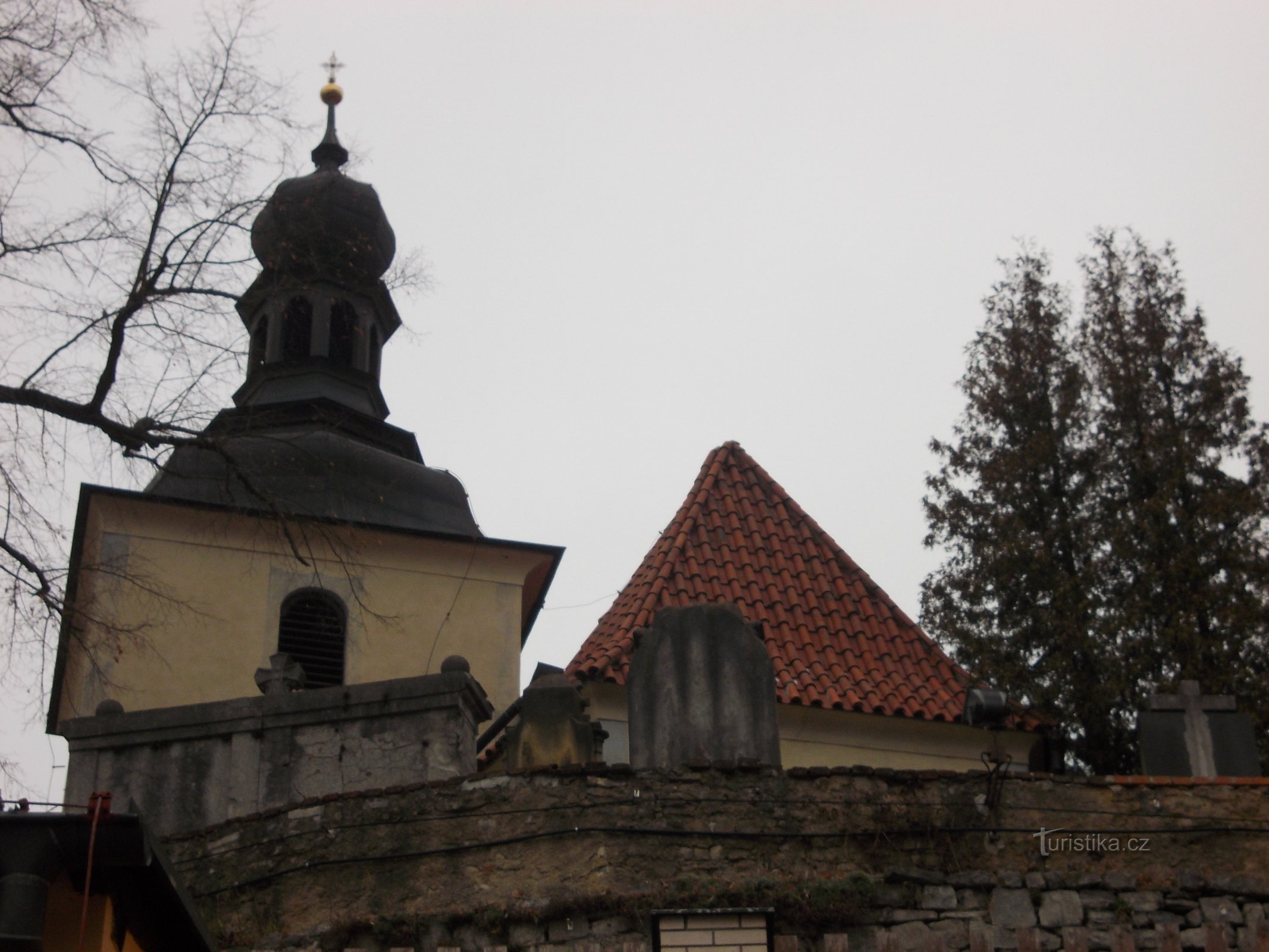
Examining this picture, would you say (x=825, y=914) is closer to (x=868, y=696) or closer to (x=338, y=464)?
(x=868, y=696)

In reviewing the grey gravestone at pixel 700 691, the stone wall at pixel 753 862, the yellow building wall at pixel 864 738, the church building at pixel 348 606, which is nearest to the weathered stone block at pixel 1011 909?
the stone wall at pixel 753 862

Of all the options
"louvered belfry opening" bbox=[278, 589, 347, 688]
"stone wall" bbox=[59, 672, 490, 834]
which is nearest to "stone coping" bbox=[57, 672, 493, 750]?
"stone wall" bbox=[59, 672, 490, 834]

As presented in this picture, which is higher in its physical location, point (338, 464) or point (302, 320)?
point (302, 320)

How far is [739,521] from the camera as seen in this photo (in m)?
17.8

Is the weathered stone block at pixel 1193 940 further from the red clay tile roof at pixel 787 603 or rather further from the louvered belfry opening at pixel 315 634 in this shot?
the louvered belfry opening at pixel 315 634

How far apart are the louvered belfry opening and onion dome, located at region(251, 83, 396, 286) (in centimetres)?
389

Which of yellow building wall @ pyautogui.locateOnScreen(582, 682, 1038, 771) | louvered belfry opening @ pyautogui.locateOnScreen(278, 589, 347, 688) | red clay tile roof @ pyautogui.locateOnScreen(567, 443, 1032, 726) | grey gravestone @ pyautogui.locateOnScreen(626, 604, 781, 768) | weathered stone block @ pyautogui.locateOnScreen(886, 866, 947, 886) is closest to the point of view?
weathered stone block @ pyautogui.locateOnScreen(886, 866, 947, 886)

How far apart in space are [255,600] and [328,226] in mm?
4454

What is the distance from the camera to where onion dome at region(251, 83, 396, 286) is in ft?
42.0

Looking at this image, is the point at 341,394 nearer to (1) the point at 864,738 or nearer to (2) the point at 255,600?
(2) the point at 255,600

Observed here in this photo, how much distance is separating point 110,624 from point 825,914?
4.90 m

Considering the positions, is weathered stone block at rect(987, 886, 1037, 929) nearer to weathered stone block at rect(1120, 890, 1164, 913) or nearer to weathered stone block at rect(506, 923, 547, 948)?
weathered stone block at rect(1120, 890, 1164, 913)

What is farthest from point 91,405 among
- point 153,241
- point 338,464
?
point 338,464

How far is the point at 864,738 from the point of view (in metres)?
15.6
